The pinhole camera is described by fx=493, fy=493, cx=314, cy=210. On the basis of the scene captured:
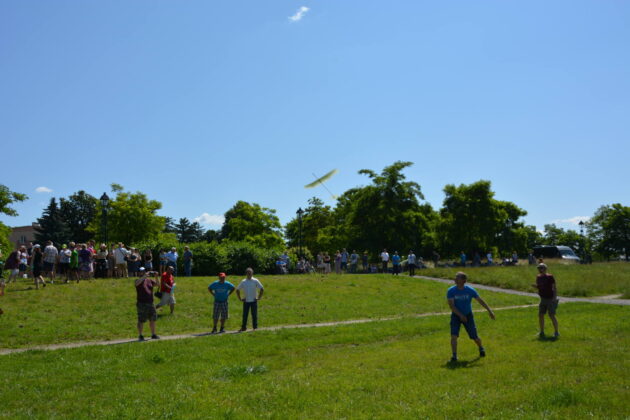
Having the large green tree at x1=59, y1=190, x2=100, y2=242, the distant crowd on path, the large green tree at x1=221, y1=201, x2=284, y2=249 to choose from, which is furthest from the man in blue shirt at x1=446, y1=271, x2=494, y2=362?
the large green tree at x1=59, y1=190, x2=100, y2=242

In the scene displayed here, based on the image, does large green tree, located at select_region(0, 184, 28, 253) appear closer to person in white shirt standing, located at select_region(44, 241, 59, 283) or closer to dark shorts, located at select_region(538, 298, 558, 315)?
person in white shirt standing, located at select_region(44, 241, 59, 283)

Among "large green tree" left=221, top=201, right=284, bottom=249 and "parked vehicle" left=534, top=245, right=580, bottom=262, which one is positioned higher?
"large green tree" left=221, top=201, right=284, bottom=249

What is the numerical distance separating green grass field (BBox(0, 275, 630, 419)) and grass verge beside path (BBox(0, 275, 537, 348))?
0.10 metres

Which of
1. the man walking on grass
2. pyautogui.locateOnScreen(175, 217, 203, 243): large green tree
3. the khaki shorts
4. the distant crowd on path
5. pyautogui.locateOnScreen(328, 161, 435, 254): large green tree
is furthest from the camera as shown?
pyautogui.locateOnScreen(175, 217, 203, 243): large green tree

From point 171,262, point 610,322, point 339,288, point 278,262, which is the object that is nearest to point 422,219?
point 278,262

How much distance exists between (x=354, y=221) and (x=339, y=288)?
26294 millimetres

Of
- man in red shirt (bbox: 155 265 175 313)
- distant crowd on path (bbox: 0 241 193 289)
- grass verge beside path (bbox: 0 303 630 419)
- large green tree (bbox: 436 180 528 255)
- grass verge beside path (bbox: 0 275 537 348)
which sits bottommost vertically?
grass verge beside path (bbox: 0 303 630 419)

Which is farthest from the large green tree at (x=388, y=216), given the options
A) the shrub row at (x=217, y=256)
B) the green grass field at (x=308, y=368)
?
the green grass field at (x=308, y=368)

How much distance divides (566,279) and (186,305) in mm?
23535

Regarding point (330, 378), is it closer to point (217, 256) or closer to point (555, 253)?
point (217, 256)

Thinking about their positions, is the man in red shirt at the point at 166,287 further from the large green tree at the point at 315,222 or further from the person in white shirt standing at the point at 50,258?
the large green tree at the point at 315,222

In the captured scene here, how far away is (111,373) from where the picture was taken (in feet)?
32.0

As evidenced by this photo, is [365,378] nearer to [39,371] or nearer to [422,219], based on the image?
[39,371]

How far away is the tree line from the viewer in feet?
167
